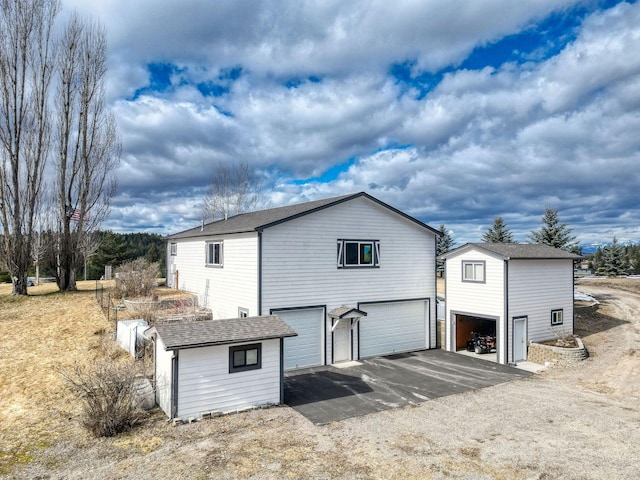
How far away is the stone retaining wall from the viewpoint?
582 inches

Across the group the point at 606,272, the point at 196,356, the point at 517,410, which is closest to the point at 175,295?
the point at 196,356

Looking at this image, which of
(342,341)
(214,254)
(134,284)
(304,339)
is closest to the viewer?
(304,339)

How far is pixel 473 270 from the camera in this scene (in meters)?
16.8

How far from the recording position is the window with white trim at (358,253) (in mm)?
15715

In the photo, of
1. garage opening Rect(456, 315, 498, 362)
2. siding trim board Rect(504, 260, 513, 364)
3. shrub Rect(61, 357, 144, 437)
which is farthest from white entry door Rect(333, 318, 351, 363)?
shrub Rect(61, 357, 144, 437)

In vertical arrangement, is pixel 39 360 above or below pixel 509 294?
below

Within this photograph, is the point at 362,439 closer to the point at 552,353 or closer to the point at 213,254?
the point at 552,353

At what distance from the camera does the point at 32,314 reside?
18578 millimetres

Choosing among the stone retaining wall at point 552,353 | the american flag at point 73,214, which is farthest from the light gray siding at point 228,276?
the stone retaining wall at point 552,353

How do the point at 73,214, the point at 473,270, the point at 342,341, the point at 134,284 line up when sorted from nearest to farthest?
1. the point at 342,341
2. the point at 473,270
3. the point at 134,284
4. the point at 73,214

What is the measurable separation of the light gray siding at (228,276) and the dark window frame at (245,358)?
3.05m

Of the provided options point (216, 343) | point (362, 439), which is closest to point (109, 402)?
point (216, 343)

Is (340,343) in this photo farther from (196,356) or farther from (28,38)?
(28,38)

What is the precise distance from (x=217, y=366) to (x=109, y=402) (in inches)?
100
